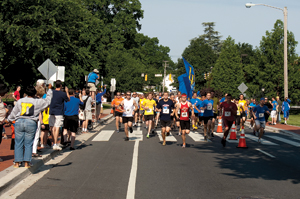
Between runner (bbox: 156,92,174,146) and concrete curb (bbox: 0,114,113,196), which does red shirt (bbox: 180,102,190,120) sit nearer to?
runner (bbox: 156,92,174,146)

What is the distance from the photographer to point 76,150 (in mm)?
12258

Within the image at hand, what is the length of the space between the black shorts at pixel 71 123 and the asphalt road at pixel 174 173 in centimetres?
68

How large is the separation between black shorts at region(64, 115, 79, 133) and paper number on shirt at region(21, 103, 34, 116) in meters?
3.98

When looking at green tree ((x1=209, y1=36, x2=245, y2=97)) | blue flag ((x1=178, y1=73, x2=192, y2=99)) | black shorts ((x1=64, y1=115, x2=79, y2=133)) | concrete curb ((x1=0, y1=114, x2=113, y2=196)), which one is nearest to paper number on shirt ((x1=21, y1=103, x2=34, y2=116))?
concrete curb ((x1=0, y1=114, x2=113, y2=196))

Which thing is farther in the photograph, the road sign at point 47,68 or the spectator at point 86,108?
the spectator at point 86,108

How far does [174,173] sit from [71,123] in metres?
4.75

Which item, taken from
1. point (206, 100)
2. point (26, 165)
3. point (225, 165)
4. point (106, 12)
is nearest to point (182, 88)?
point (206, 100)

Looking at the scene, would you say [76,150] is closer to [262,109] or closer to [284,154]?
[284,154]

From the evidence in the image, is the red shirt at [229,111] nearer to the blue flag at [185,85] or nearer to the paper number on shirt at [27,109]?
the blue flag at [185,85]

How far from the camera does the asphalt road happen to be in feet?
22.3

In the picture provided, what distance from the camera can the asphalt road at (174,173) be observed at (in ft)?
22.3

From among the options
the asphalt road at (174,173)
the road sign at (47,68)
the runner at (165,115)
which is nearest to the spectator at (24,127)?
the asphalt road at (174,173)

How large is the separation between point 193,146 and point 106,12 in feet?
170

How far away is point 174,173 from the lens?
8562 mm
